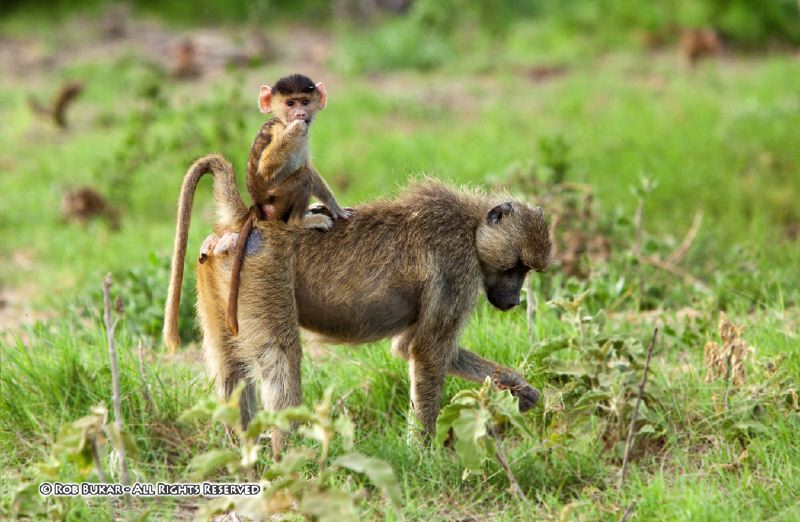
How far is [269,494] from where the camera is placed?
331 cm

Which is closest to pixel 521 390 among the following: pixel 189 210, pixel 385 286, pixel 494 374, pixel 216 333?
pixel 494 374

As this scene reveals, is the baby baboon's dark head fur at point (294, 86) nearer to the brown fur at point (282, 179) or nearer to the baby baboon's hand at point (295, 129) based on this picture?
the brown fur at point (282, 179)

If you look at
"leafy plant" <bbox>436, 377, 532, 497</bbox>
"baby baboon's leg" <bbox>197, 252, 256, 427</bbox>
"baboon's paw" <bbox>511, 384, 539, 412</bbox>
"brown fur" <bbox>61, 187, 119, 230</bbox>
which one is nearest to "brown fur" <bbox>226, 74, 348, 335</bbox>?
"baby baboon's leg" <bbox>197, 252, 256, 427</bbox>

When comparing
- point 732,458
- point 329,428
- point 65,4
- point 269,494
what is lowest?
point 732,458

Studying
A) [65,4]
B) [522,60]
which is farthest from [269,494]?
[65,4]

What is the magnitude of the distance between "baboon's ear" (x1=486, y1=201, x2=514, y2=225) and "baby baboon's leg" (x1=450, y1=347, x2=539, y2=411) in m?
0.57

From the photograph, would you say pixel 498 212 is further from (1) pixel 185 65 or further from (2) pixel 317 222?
(1) pixel 185 65

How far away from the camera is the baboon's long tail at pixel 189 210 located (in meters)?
4.09

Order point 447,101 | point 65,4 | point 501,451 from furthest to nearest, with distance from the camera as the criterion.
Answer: point 65,4
point 447,101
point 501,451

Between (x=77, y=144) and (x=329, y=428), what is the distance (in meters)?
8.69

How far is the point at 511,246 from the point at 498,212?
0.16 meters

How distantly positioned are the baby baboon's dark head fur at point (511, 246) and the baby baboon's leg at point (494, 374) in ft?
0.87

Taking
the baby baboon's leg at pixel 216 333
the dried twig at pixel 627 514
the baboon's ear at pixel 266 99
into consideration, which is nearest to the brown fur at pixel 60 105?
the baboon's ear at pixel 266 99

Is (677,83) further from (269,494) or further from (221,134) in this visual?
(269,494)
